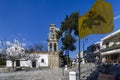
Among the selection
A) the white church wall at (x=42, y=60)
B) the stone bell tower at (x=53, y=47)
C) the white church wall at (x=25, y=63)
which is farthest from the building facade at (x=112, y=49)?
the white church wall at (x=25, y=63)

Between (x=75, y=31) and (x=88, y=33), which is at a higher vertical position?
(x=75, y=31)

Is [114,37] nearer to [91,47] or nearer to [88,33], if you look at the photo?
[91,47]

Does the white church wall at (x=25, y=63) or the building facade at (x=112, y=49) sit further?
the white church wall at (x=25, y=63)

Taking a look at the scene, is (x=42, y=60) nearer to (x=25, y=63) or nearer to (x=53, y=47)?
(x=25, y=63)

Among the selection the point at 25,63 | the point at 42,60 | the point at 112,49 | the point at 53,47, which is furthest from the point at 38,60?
the point at 112,49

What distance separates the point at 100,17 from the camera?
12930 millimetres

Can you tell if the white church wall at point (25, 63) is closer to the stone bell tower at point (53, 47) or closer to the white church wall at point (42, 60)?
the white church wall at point (42, 60)

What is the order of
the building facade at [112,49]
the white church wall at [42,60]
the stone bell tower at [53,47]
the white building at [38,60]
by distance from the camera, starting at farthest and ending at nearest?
the white church wall at [42,60], the white building at [38,60], the stone bell tower at [53,47], the building facade at [112,49]

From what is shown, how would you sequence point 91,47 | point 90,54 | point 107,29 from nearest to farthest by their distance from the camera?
point 107,29 → point 90,54 → point 91,47

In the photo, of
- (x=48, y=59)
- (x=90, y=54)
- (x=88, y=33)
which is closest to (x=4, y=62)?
(x=48, y=59)

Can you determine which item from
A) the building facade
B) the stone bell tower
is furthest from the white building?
the building facade

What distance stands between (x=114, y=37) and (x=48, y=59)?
68.5ft

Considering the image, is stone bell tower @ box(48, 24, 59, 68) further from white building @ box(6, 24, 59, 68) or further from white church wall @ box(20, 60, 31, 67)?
white church wall @ box(20, 60, 31, 67)

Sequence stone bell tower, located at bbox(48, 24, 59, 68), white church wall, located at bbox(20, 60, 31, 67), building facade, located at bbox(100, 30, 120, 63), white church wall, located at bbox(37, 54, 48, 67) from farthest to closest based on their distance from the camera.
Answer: white church wall, located at bbox(20, 60, 31, 67) → white church wall, located at bbox(37, 54, 48, 67) → stone bell tower, located at bbox(48, 24, 59, 68) → building facade, located at bbox(100, 30, 120, 63)
